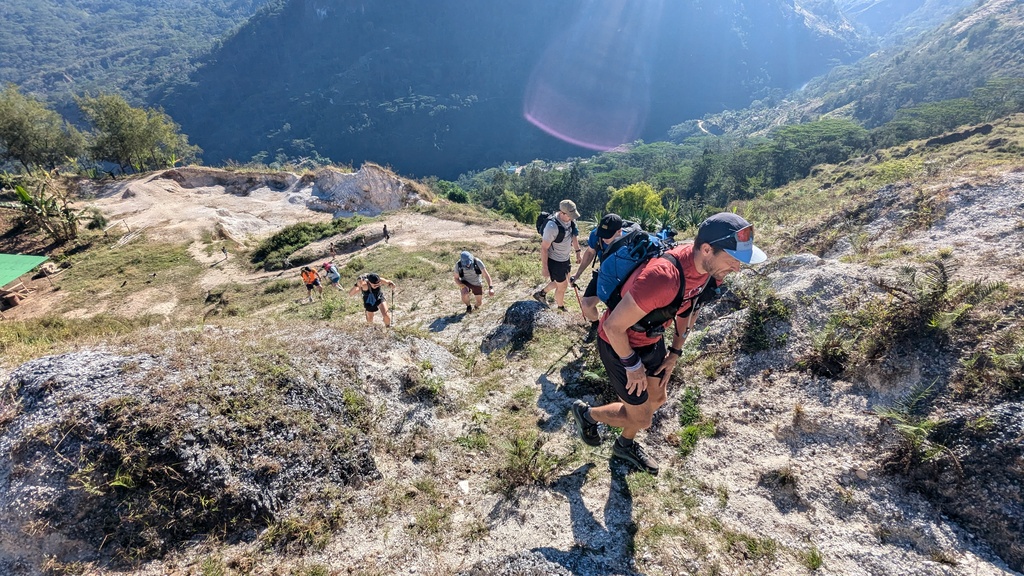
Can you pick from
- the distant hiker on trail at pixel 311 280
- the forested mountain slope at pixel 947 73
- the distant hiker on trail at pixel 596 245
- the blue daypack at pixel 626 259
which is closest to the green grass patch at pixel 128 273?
the distant hiker on trail at pixel 311 280

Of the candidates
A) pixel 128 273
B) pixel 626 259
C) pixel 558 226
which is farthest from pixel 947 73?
pixel 128 273

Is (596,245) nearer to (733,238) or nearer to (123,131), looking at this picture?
(733,238)

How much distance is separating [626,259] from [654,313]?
0.57 meters

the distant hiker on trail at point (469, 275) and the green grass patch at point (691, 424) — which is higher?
the green grass patch at point (691, 424)

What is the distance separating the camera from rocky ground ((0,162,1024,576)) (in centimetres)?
338

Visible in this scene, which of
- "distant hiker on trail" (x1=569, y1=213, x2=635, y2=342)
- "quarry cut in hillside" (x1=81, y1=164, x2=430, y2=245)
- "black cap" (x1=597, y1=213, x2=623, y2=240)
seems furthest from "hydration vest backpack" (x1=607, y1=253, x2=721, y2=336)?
"quarry cut in hillside" (x1=81, y1=164, x2=430, y2=245)

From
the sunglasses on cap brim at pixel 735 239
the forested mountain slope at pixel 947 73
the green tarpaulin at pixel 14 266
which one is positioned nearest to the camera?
the sunglasses on cap brim at pixel 735 239

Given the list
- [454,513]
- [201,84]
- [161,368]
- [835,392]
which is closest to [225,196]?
[161,368]

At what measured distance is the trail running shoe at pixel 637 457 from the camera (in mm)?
4438

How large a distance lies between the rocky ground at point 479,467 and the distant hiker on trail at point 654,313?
0.79 meters

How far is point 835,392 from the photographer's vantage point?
4.75 metres

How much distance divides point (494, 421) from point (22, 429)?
4510 millimetres

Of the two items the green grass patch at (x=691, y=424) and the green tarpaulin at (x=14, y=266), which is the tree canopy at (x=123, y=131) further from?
the green grass patch at (x=691, y=424)

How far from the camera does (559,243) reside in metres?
7.80
